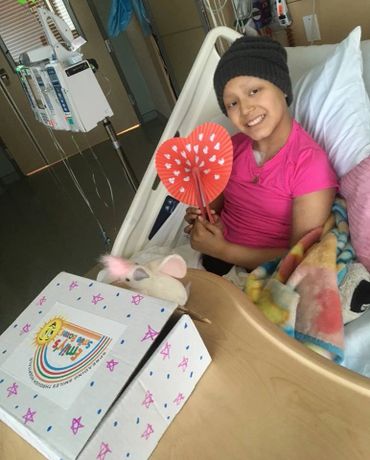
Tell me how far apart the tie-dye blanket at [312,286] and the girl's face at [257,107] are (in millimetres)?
285

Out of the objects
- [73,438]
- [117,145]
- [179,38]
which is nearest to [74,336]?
[73,438]

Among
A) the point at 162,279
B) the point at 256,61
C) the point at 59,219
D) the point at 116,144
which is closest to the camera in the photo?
the point at 162,279

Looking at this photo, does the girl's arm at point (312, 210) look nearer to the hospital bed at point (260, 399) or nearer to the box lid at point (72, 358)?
the hospital bed at point (260, 399)

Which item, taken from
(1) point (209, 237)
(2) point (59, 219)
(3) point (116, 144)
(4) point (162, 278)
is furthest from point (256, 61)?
(2) point (59, 219)

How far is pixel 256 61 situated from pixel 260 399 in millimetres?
831

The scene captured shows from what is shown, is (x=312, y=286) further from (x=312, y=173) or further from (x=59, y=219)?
(x=59, y=219)

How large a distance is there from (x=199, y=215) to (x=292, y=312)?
455 mm

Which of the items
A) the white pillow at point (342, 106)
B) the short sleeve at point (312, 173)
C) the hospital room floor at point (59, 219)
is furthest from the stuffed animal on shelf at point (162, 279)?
the hospital room floor at point (59, 219)

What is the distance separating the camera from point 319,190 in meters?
1.07

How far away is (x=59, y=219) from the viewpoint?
11.6 ft

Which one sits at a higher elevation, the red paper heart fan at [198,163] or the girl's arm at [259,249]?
the red paper heart fan at [198,163]

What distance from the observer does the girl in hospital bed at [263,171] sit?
104 centimetres

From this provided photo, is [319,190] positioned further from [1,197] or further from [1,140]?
[1,140]

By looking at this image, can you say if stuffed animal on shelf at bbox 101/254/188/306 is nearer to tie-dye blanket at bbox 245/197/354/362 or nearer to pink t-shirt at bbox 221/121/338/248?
tie-dye blanket at bbox 245/197/354/362
